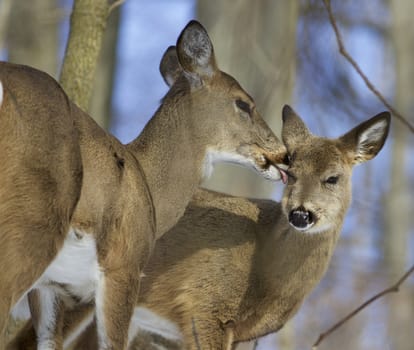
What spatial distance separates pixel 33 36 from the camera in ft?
50.9

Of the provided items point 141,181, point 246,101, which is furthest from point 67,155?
point 246,101

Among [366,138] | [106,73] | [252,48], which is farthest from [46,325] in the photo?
[106,73]

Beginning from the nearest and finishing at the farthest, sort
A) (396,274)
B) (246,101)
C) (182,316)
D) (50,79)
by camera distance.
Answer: (50,79)
(246,101)
(182,316)
(396,274)

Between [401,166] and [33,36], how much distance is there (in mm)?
9059

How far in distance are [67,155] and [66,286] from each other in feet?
3.79

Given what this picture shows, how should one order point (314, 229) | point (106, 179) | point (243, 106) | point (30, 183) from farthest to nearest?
point (314, 229)
point (243, 106)
point (106, 179)
point (30, 183)

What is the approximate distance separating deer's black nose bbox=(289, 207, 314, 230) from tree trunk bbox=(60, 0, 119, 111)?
1805mm

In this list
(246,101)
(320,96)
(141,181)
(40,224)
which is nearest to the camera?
(40,224)

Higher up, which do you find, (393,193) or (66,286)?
(66,286)

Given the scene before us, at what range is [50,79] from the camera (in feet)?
19.9

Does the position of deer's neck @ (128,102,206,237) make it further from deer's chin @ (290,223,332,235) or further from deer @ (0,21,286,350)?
deer's chin @ (290,223,332,235)

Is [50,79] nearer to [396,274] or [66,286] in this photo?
[66,286]

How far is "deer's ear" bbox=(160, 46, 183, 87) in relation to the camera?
7.98 m

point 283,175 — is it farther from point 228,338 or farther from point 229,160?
point 228,338
